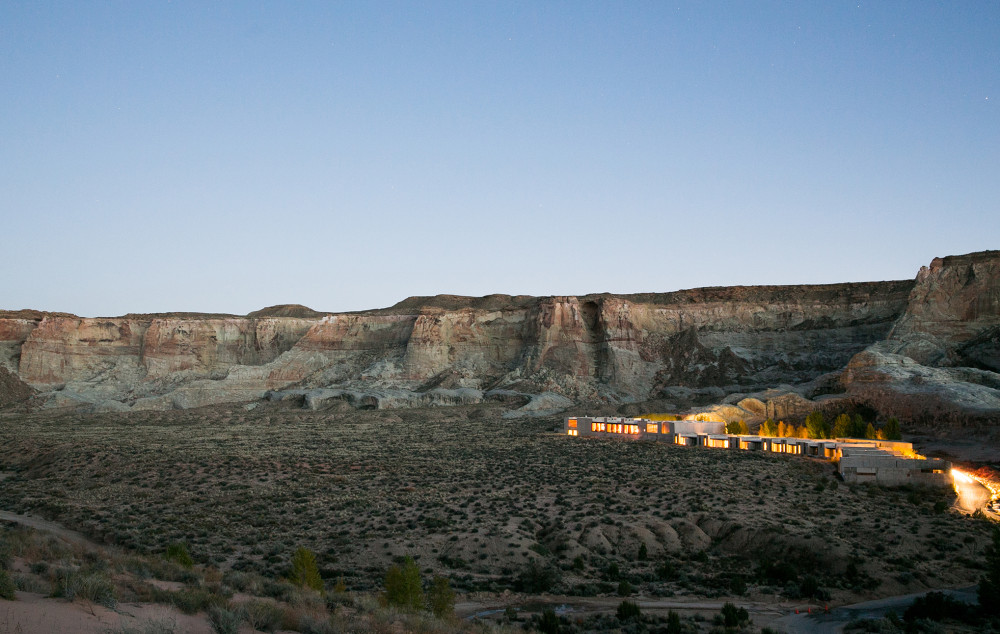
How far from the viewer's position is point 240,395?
74000 millimetres

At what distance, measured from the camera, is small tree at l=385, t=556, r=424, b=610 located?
1357cm

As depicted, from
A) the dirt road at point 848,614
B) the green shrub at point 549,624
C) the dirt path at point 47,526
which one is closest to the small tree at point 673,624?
the green shrub at point 549,624

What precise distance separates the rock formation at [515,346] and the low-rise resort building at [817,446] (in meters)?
15.1

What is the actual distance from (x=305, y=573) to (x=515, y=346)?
2554 inches

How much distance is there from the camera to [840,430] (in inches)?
1647

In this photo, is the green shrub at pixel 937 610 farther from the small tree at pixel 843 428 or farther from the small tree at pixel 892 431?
the small tree at pixel 843 428

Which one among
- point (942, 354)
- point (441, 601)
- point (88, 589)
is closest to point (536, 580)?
point (441, 601)

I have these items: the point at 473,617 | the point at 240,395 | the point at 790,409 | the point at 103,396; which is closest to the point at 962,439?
the point at 790,409

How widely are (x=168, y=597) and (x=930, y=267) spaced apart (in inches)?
2688

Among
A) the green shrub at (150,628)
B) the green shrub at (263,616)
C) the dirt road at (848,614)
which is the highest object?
the green shrub at (150,628)

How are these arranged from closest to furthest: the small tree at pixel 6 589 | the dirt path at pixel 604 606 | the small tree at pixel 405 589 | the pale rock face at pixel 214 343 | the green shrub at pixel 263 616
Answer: the small tree at pixel 6 589
the green shrub at pixel 263 616
the small tree at pixel 405 589
the dirt path at pixel 604 606
the pale rock face at pixel 214 343

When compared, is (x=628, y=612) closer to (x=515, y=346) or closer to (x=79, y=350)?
(x=515, y=346)

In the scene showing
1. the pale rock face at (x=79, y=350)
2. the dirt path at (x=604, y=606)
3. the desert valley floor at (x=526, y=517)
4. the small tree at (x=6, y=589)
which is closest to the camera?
the small tree at (x=6, y=589)

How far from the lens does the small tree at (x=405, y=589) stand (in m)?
13.6
